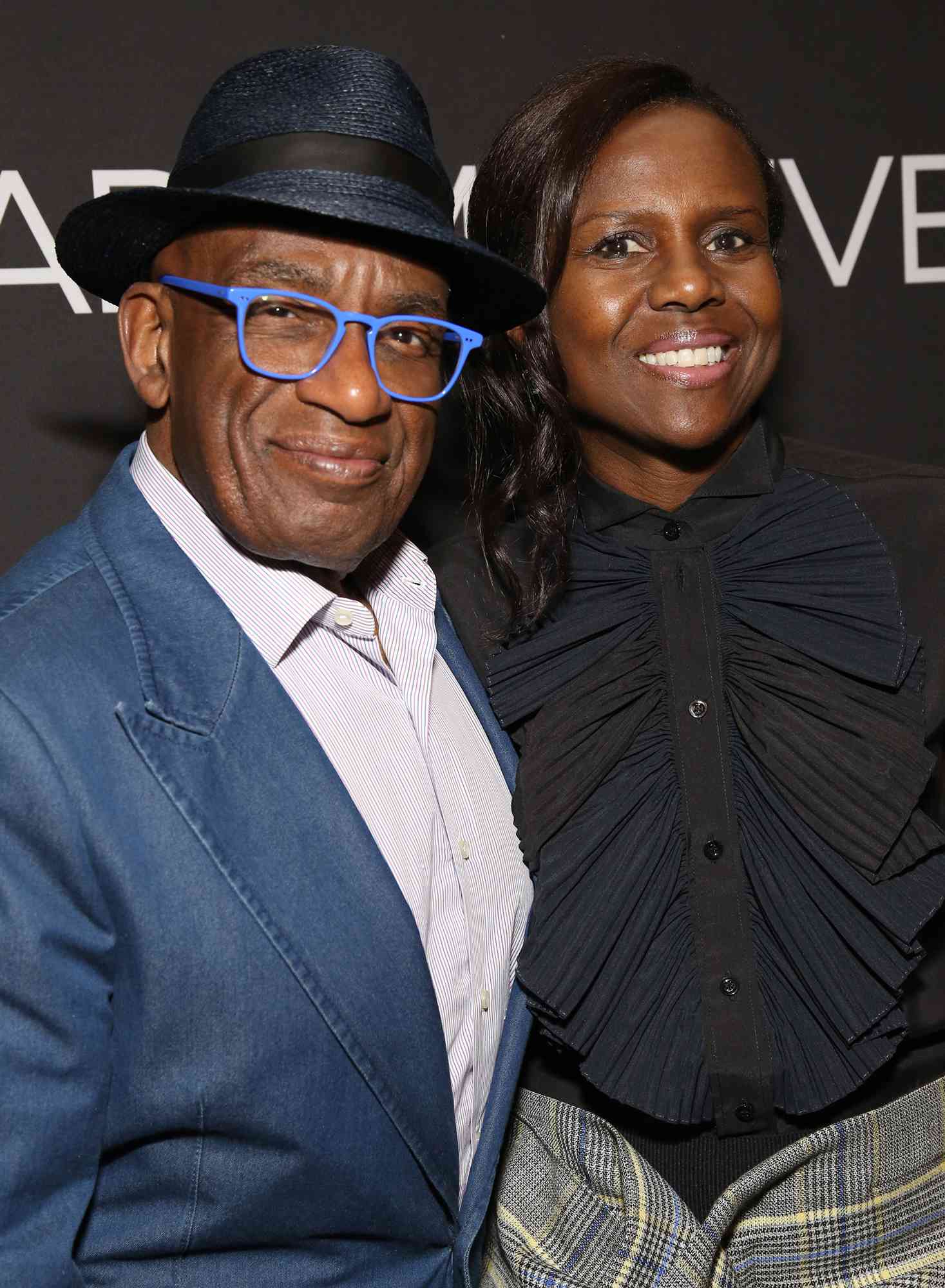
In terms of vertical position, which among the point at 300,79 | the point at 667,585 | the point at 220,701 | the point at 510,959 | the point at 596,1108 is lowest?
the point at 596,1108

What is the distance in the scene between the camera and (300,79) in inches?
55.7

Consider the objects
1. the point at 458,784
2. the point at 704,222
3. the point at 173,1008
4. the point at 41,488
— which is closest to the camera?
the point at 173,1008

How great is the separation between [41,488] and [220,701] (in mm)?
989

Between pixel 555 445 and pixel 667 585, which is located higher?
pixel 555 445

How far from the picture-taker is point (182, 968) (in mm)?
1244

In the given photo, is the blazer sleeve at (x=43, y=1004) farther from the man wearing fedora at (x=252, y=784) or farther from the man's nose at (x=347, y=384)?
the man's nose at (x=347, y=384)

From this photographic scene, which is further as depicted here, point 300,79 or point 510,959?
point 510,959

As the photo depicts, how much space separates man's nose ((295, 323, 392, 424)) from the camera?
1.37 meters

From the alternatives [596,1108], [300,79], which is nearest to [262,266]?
[300,79]

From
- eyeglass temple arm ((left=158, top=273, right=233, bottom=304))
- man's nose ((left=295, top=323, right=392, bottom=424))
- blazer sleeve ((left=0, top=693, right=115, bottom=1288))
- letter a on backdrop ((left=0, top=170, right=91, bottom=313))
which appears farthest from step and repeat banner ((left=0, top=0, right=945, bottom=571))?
blazer sleeve ((left=0, top=693, right=115, bottom=1288))

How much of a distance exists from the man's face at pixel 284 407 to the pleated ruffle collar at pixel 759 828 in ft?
1.43

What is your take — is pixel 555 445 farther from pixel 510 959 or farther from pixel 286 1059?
pixel 286 1059

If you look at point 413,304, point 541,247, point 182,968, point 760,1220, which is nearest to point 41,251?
point 541,247

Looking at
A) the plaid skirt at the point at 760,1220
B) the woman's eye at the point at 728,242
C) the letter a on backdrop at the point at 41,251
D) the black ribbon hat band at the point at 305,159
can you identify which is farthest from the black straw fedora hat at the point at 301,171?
the plaid skirt at the point at 760,1220
